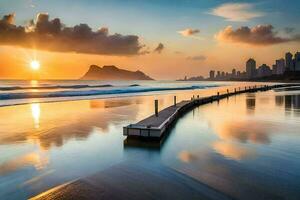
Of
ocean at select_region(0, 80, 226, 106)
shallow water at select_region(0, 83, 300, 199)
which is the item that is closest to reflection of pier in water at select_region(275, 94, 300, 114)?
shallow water at select_region(0, 83, 300, 199)

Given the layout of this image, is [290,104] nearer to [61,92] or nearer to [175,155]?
[175,155]

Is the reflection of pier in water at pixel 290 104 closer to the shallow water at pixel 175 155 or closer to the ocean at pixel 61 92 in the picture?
the shallow water at pixel 175 155

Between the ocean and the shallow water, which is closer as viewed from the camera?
the shallow water

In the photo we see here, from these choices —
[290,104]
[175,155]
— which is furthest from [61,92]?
[175,155]

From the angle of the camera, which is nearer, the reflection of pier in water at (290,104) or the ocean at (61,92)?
the reflection of pier in water at (290,104)

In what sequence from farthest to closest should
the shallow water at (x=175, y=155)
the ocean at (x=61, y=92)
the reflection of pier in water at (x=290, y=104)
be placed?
1. the ocean at (x=61, y=92)
2. the reflection of pier in water at (x=290, y=104)
3. the shallow water at (x=175, y=155)

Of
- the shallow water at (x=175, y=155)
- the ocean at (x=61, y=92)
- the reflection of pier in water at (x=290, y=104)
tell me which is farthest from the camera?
the ocean at (x=61, y=92)

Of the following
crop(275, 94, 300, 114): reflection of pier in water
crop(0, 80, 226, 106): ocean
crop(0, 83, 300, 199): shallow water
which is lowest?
crop(0, 83, 300, 199): shallow water

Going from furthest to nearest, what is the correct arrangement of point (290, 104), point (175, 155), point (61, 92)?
point (61, 92), point (290, 104), point (175, 155)

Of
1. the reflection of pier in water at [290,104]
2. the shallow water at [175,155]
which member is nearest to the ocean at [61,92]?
the shallow water at [175,155]

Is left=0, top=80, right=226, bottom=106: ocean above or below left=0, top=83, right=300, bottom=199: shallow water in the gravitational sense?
above

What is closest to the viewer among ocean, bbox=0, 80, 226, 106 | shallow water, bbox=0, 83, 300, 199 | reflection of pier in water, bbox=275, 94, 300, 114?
shallow water, bbox=0, 83, 300, 199

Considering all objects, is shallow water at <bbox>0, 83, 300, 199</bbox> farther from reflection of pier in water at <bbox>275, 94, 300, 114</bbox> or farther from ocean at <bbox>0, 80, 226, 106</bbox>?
ocean at <bbox>0, 80, 226, 106</bbox>

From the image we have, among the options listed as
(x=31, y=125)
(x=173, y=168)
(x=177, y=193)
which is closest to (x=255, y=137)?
(x=173, y=168)
